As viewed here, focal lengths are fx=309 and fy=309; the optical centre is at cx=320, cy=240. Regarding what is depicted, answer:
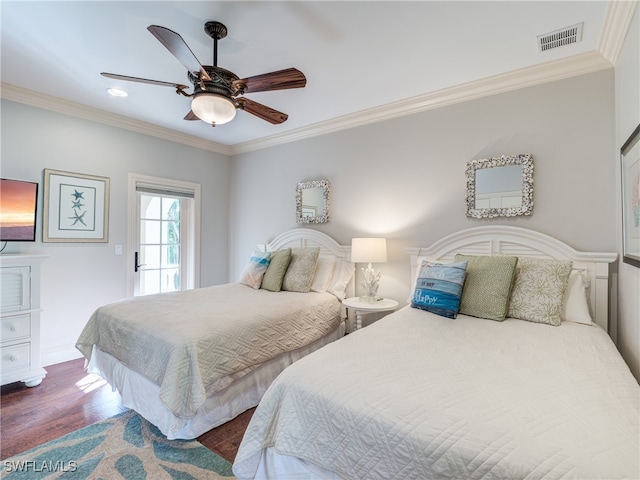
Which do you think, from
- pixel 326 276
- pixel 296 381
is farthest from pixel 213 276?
pixel 296 381

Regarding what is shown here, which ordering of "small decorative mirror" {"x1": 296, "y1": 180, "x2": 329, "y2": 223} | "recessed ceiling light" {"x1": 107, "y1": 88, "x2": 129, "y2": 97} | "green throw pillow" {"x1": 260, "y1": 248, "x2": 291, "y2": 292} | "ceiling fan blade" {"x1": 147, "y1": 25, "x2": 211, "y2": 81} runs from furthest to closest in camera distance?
"small decorative mirror" {"x1": 296, "y1": 180, "x2": 329, "y2": 223}, "green throw pillow" {"x1": 260, "y1": 248, "x2": 291, "y2": 292}, "recessed ceiling light" {"x1": 107, "y1": 88, "x2": 129, "y2": 97}, "ceiling fan blade" {"x1": 147, "y1": 25, "x2": 211, "y2": 81}

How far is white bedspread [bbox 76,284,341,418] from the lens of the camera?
1.84 meters

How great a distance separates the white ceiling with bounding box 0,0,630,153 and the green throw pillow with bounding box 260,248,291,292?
1.56 metres

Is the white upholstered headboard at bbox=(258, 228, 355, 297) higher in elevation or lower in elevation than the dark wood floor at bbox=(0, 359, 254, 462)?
higher

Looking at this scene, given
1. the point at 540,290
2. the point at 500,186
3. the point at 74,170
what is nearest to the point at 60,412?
the point at 74,170

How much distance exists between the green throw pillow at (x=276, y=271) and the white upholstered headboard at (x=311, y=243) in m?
0.43

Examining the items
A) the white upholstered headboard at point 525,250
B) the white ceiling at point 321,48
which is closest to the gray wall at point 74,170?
the white ceiling at point 321,48

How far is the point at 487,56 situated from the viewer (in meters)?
2.31

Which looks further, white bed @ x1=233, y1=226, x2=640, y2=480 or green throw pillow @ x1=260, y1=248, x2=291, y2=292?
green throw pillow @ x1=260, y1=248, x2=291, y2=292

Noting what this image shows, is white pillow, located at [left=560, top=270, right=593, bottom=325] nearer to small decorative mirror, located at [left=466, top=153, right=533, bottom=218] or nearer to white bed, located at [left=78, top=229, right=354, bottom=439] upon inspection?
small decorative mirror, located at [left=466, top=153, right=533, bottom=218]

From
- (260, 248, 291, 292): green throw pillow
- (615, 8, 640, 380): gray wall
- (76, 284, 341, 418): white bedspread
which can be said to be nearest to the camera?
(615, 8, 640, 380): gray wall

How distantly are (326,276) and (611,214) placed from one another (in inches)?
93.9

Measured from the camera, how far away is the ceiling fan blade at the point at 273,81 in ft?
6.16

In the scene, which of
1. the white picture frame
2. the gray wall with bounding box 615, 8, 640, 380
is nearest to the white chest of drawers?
the white picture frame
